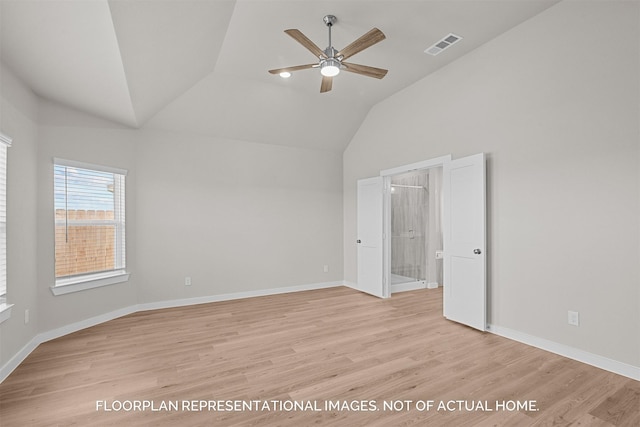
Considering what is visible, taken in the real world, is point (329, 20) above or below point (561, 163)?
above

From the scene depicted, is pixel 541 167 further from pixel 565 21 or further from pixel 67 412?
pixel 67 412

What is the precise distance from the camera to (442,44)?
140 inches

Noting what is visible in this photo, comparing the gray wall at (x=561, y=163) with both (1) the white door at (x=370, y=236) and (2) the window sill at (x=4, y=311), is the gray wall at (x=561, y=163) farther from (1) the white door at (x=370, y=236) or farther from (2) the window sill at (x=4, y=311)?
(2) the window sill at (x=4, y=311)

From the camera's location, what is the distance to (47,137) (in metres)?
3.40

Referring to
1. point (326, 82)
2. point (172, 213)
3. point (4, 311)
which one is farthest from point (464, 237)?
point (4, 311)

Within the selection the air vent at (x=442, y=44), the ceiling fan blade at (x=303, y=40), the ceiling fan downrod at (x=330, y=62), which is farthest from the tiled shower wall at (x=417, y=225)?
the ceiling fan blade at (x=303, y=40)

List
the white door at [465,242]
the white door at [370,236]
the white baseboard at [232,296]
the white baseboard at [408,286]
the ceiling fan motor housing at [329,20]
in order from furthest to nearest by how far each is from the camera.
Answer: the white baseboard at [408,286] → the white door at [370,236] → the white baseboard at [232,296] → the white door at [465,242] → the ceiling fan motor housing at [329,20]

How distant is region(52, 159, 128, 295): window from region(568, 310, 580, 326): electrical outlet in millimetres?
5256

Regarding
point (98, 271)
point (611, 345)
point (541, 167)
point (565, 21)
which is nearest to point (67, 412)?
point (98, 271)

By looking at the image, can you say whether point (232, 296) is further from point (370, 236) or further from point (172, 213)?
point (370, 236)

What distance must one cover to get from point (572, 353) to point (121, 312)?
528cm

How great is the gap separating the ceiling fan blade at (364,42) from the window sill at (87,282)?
12.9ft

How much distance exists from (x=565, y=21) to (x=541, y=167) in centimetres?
138

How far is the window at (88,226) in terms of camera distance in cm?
358
